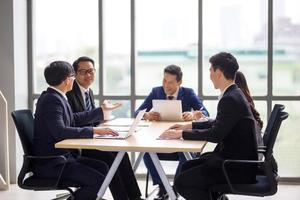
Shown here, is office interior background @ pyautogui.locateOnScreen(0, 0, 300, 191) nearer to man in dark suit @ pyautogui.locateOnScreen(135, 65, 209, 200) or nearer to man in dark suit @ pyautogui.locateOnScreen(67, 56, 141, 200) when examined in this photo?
man in dark suit @ pyautogui.locateOnScreen(135, 65, 209, 200)

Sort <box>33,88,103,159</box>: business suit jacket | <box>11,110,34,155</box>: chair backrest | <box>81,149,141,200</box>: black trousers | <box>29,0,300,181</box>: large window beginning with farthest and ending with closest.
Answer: <box>29,0,300,181</box>: large window, <box>81,149,141,200</box>: black trousers, <box>11,110,34,155</box>: chair backrest, <box>33,88,103,159</box>: business suit jacket

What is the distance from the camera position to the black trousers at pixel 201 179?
3.26 m

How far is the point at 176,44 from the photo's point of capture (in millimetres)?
5555

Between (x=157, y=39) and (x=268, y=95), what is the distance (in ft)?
4.36

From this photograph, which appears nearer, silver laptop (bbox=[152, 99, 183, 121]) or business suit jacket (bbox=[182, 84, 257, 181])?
business suit jacket (bbox=[182, 84, 257, 181])

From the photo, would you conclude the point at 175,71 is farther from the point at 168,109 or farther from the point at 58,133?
the point at 58,133

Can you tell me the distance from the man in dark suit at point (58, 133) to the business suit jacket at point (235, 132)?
2.61 ft

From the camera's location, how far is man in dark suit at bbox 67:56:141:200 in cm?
396

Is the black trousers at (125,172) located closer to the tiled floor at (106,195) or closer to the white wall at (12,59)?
the tiled floor at (106,195)

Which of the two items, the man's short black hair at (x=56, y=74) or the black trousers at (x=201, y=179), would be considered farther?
the man's short black hair at (x=56, y=74)

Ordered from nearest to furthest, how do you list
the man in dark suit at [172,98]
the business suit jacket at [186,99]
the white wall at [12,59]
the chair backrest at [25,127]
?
the chair backrest at [25,127]
the man in dark suit at [172,98]
the business suit jacket at [186,99]
the white wall at [12,59]

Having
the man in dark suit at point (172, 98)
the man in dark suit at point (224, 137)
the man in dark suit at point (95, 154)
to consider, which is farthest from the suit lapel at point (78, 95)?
the man in dark suit at point (224, 137)

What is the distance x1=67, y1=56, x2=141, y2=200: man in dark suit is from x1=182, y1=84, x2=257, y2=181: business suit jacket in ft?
3.32

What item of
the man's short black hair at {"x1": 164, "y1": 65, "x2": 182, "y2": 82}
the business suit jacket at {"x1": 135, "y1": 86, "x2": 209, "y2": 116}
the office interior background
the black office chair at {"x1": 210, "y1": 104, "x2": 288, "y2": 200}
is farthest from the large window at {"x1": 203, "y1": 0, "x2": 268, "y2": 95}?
the black office chair at {"x1": 210, "y1": 104, "x2": 288, "y2": 200}
